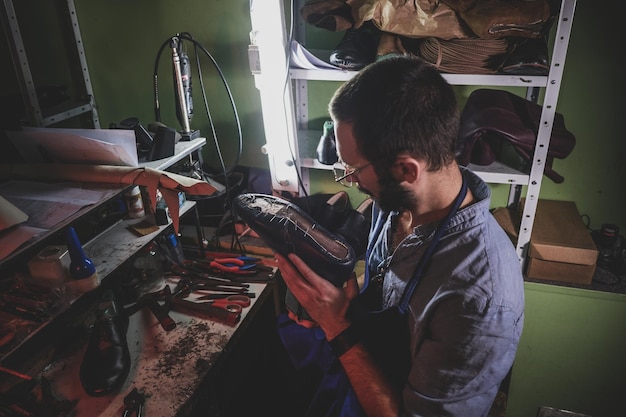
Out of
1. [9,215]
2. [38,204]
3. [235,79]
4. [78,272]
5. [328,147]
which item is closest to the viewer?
[9,215]

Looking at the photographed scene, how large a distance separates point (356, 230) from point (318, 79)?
2.22 ft

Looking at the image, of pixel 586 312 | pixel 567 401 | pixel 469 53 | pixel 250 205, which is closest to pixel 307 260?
pixel 250 205

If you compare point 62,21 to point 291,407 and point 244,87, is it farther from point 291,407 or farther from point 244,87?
Result: point 291,407

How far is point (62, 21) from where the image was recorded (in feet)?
7.26

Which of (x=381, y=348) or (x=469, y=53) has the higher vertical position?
(x=469, y=53)

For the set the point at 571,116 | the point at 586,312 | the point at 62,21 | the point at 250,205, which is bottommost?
the point at 586,312

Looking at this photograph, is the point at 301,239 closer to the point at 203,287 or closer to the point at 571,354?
the point at 203,287

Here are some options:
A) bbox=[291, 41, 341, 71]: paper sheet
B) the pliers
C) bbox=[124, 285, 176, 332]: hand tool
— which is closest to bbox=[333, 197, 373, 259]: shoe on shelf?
the pliers

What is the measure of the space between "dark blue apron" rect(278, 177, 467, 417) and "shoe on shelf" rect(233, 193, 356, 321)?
0.15 metres

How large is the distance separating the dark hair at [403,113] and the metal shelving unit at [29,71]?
1.44 m

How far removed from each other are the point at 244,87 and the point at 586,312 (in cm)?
189

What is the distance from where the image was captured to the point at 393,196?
120 centimetres

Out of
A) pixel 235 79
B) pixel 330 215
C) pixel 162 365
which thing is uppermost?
pixel 235 79

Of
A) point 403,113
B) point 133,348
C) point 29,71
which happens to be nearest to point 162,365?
point 133,348
